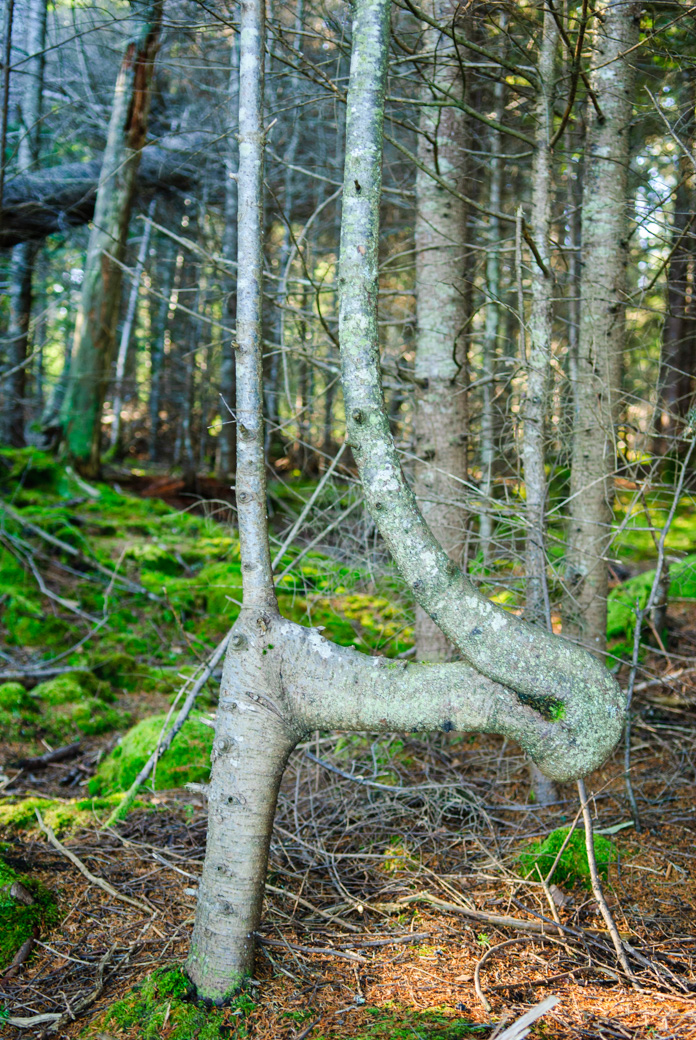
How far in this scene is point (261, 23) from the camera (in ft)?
8.14

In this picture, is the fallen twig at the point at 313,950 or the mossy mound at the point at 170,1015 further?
the fallen twig at the point at 313,950

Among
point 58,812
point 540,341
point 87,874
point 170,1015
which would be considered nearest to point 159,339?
point 58,812

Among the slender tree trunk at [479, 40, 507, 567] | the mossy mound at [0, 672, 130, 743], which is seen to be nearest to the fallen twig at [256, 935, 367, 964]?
the slender tree trunk at [479, 40, 507, 567]

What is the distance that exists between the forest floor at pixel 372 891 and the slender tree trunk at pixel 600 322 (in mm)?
1158

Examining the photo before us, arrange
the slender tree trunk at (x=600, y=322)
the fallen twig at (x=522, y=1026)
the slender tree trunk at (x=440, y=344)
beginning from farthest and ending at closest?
the slender tree trunk at (x=440, y=344) < the slender tree trunk at (x=600, y=322) < the fallen twig at (x=522, y=1026)

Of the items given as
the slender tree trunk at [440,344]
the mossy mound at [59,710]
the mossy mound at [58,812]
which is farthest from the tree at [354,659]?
the mossy mound at [59,710]

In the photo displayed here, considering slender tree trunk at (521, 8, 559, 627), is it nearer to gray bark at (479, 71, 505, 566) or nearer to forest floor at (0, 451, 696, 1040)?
gray bark at (479, 71, 505, 566)

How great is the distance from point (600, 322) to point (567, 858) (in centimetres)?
318

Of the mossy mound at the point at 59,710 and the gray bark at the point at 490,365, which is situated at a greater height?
the gray bark at the point at 490,365

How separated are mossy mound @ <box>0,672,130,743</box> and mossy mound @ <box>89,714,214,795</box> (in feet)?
2.26

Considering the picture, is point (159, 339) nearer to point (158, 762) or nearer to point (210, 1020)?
point (158, 762)

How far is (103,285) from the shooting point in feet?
30.7

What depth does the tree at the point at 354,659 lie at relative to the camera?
2.18 m

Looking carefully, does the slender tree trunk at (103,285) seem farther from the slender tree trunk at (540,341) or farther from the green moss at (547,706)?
the green moss at (547,706)
